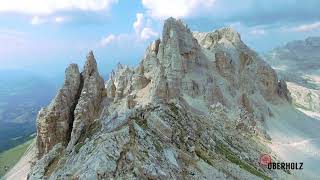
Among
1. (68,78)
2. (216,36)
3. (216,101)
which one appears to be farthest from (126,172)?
(216,36)

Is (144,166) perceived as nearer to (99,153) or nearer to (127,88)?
(99,153)

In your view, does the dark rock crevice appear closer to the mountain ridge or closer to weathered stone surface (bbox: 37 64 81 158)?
weathered stone surface (bbox: 37 64 81 158)

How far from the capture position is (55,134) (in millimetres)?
70312

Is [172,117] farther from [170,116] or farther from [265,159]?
[265,159]

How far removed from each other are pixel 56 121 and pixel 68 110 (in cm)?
252

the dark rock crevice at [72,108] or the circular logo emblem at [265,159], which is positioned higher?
the dark rock crevice at [72,108]

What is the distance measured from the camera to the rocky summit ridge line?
133 ft

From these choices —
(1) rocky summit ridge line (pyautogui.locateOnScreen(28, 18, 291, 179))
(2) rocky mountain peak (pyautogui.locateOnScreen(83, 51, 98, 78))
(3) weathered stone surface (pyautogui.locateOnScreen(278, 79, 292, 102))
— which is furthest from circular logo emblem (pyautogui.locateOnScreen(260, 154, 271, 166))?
(3) weathered stone surface (pyautogui.locateOnScreen(278, 79, 292, 102))

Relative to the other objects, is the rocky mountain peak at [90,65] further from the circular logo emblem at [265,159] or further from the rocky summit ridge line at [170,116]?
the circular logo emblem at [265,159]

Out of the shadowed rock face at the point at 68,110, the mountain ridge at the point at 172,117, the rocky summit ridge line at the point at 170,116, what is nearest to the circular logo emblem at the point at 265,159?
the mountain ridge at the point at 172,117

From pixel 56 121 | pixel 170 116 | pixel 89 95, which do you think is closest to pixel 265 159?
pixel 89 95

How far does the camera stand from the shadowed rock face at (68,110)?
228 feet

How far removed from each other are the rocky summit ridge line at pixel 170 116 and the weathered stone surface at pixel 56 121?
14cm

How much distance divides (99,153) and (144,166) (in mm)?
3698
